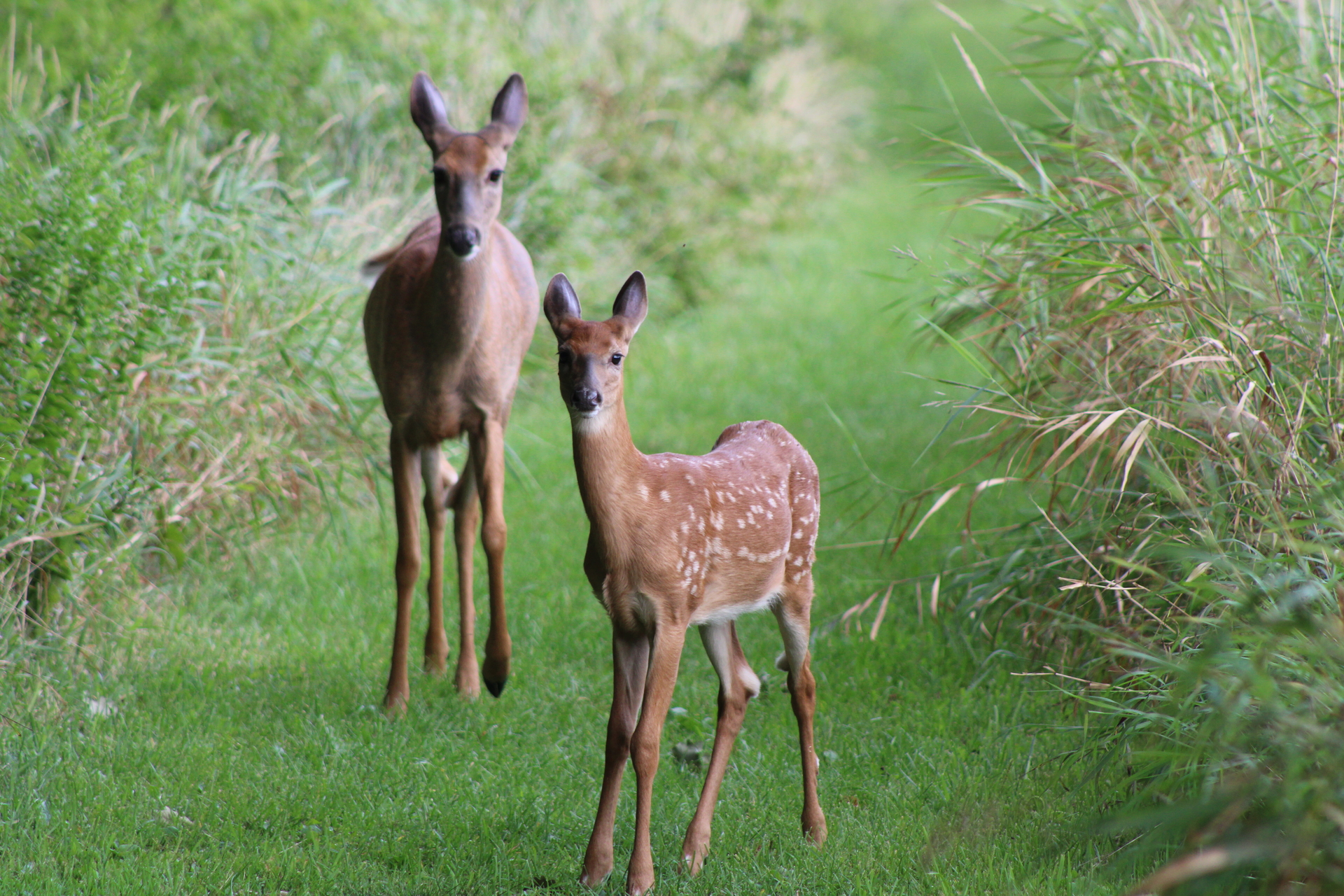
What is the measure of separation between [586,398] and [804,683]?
1178 millimetres

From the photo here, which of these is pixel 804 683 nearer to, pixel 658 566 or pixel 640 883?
pixel 658 566

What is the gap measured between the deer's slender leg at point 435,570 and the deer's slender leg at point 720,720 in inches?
63.7

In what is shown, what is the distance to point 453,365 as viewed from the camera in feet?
16.8

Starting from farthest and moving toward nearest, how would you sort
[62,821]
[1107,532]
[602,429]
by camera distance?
[1107,532] < [62,821] < [602,429]

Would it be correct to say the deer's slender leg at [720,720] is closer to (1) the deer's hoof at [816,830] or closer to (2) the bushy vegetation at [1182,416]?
(1) the deer's hoof at [816,830]

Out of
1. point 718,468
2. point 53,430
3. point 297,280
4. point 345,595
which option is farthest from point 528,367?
point 718,468

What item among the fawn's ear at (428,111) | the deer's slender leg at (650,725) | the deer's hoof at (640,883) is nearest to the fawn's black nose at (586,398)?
the deer's slender leg at (650,725)

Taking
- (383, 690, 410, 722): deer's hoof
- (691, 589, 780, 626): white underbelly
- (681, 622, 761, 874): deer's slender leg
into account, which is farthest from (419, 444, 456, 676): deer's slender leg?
(691, 589, 780, 626): white underbelly

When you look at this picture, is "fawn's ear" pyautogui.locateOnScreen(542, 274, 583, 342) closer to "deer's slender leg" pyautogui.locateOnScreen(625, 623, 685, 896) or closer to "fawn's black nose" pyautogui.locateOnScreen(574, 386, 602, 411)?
"fawn's black nose" pyautogui.locateOnScreen(574, 386, 602, 411)

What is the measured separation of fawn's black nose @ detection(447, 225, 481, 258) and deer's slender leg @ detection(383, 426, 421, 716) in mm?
836

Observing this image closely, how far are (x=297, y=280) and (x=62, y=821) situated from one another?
12.2 feet

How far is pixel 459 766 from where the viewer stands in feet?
14.9

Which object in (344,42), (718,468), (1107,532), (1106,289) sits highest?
(344,42)

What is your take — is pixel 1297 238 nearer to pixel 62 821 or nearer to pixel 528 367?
pixel 62 821
